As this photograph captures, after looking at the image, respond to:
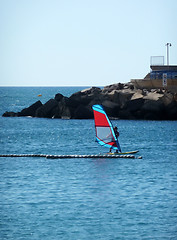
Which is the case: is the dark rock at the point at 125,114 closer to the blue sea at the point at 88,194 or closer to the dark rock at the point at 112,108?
the dark rock at the point at 112,108

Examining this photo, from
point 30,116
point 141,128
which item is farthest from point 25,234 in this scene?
point 30,116

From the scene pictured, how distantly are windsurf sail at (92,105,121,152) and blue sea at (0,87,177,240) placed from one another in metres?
2.28

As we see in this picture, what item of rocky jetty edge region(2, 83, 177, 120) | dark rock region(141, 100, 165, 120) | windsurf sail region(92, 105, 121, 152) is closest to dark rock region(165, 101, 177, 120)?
rocky jetty edge region(2, 83, 177, 120)

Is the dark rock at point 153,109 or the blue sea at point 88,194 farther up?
the dark rock at point 153,109

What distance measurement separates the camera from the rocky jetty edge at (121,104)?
79.1 m

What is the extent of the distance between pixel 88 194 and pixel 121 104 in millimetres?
51809

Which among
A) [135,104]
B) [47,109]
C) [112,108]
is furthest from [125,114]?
[47,109]

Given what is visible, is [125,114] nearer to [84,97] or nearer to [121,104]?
[121,104]

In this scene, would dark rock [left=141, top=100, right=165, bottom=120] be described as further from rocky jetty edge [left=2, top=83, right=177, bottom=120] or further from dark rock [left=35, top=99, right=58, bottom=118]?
dark rock [left=35, top=99, right=58, bottom=118]

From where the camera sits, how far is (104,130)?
4462 cm

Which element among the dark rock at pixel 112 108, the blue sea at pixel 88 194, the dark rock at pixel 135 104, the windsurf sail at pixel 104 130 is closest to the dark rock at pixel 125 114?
the dark rock at pixel 135 104

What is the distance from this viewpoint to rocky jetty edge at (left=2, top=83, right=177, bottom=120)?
260 feet

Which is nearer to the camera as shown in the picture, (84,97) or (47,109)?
(84,97)

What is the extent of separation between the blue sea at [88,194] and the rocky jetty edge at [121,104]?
24165 millimetres
